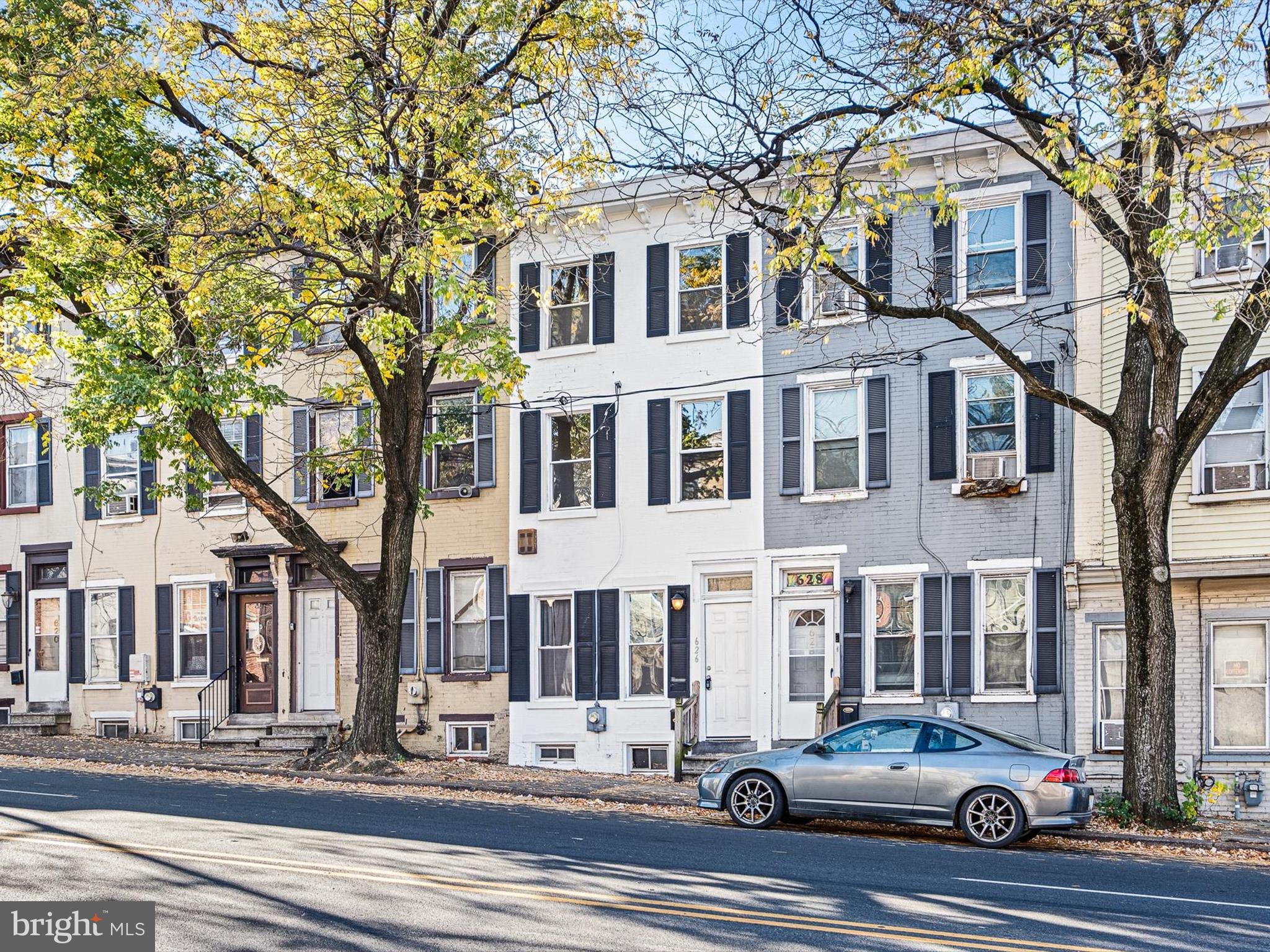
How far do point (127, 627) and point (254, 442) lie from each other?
4.84m

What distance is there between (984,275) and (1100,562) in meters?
4.82

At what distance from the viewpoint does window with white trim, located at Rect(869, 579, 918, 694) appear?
22.4m

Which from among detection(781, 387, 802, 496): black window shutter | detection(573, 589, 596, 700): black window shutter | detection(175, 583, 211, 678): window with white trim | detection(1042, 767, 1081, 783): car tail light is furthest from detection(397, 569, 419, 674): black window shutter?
detection(1042, 767, 1081, 783): car tail light

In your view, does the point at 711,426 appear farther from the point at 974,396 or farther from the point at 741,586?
the point at 974,396

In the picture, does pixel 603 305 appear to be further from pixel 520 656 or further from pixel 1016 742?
pixel 1016 742

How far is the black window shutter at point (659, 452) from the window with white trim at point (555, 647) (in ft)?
8.51

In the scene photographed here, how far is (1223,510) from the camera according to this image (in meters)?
20.2

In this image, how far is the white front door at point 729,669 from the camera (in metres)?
23.5

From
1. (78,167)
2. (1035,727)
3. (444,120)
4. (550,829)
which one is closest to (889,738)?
(550,829)

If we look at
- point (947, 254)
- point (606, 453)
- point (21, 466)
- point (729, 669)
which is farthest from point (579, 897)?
point (21, 466)

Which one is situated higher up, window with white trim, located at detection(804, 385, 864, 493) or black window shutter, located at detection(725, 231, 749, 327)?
black window shutter, located at detection(725, 231, 749, 327)

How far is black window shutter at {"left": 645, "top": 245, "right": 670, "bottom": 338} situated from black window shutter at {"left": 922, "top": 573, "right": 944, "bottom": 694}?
20.6 ft

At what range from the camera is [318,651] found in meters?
27.4

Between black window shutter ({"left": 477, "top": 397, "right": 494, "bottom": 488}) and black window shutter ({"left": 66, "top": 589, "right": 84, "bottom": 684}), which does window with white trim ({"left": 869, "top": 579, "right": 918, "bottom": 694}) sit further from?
black window shutter ({"left": 66, "top": 589, "right": 84, "bottom": 684})
